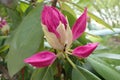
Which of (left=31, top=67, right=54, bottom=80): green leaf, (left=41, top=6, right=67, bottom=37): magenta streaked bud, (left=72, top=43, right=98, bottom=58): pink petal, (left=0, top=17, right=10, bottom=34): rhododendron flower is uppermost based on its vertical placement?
(left=41, top=6, right=67, bottom=37): magenta streaked bud

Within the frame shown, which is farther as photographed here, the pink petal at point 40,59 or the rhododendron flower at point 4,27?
the rhododendron flower at point 4,27

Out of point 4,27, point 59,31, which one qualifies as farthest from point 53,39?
point 4,27

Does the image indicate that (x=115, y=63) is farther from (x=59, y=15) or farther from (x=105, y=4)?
(x=105, y=4)

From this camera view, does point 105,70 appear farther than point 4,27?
No

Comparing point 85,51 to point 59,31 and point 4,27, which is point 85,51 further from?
point 4,27

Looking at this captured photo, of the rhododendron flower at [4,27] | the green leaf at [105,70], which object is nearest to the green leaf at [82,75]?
the green leaf at [105,70]

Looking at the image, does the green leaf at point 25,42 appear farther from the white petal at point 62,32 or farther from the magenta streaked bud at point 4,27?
the magenta streaked bud at point 4,27

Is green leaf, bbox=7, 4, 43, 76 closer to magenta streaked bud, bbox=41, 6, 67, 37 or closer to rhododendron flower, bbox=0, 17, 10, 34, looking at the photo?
magenta streaked bud, bbox=41, 6, 67, 37

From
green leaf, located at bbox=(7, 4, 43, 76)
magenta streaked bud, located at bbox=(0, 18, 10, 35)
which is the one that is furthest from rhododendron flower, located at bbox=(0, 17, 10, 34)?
green leaf, located at bbox=(7, 4, 43, 76)
